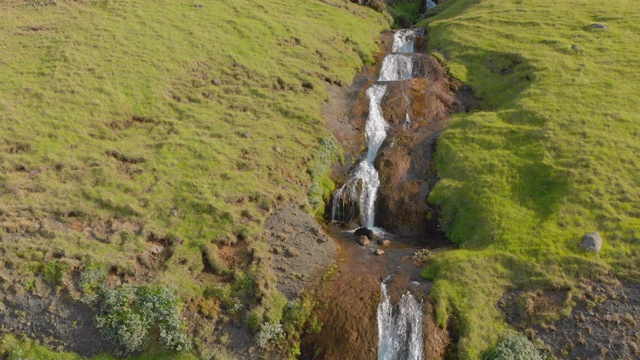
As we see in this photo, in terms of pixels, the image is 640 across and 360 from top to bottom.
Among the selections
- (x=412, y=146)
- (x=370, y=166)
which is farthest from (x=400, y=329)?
(x=412, y=146)

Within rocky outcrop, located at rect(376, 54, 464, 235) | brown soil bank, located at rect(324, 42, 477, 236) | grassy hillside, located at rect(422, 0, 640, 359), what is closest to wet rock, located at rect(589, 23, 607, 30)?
grassy hillside, located at rect(422, 0, 640, 359)

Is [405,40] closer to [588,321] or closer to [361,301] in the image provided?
[361,301]

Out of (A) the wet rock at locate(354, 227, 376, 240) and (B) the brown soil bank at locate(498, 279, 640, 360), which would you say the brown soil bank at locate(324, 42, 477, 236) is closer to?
(A) the wet rock at locate(354, 227, 376, 240)

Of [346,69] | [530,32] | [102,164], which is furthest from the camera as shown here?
[530,32]

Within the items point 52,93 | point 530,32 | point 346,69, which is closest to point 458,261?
point 346,69

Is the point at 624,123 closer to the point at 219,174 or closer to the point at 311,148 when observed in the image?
the point at 311,148

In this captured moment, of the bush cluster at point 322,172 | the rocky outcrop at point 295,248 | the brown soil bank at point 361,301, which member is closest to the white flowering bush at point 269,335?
the brown soil bank at point 361,301
